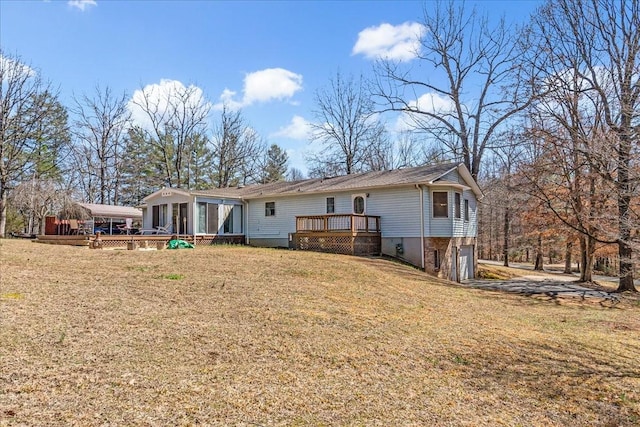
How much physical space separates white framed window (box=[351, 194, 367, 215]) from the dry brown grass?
9.75m

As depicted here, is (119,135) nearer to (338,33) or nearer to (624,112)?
(338,33)

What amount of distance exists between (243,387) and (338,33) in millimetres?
17058

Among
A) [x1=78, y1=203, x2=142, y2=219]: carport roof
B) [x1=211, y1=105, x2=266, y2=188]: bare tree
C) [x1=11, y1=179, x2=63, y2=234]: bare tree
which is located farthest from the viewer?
→ [x1=211, y1=105, x2=266, y2=188]: bare tree

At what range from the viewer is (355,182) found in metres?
20.2

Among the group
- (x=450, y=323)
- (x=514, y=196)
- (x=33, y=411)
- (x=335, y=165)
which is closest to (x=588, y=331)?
(x=450, y=323)

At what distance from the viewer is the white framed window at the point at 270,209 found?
864 inches

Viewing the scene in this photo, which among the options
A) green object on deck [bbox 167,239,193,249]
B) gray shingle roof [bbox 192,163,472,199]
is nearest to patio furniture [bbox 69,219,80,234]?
gray shingle roof [bbox 192,163,472,199]

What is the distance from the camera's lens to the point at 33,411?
3309 millimetres

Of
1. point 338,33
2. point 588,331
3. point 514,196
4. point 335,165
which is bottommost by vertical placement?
point 588,331

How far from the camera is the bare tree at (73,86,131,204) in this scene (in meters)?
31.2

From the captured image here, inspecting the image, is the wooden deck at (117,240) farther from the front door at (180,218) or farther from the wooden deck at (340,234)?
the wooden deck at (340,234)

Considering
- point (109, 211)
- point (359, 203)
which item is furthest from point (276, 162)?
point (359, 203)

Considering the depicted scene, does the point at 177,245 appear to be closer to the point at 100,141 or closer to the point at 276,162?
the point at 100,141

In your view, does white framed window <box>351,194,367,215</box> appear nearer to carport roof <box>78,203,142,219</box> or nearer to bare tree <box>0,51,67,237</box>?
carport roof <box>78,203,142,219</box>
